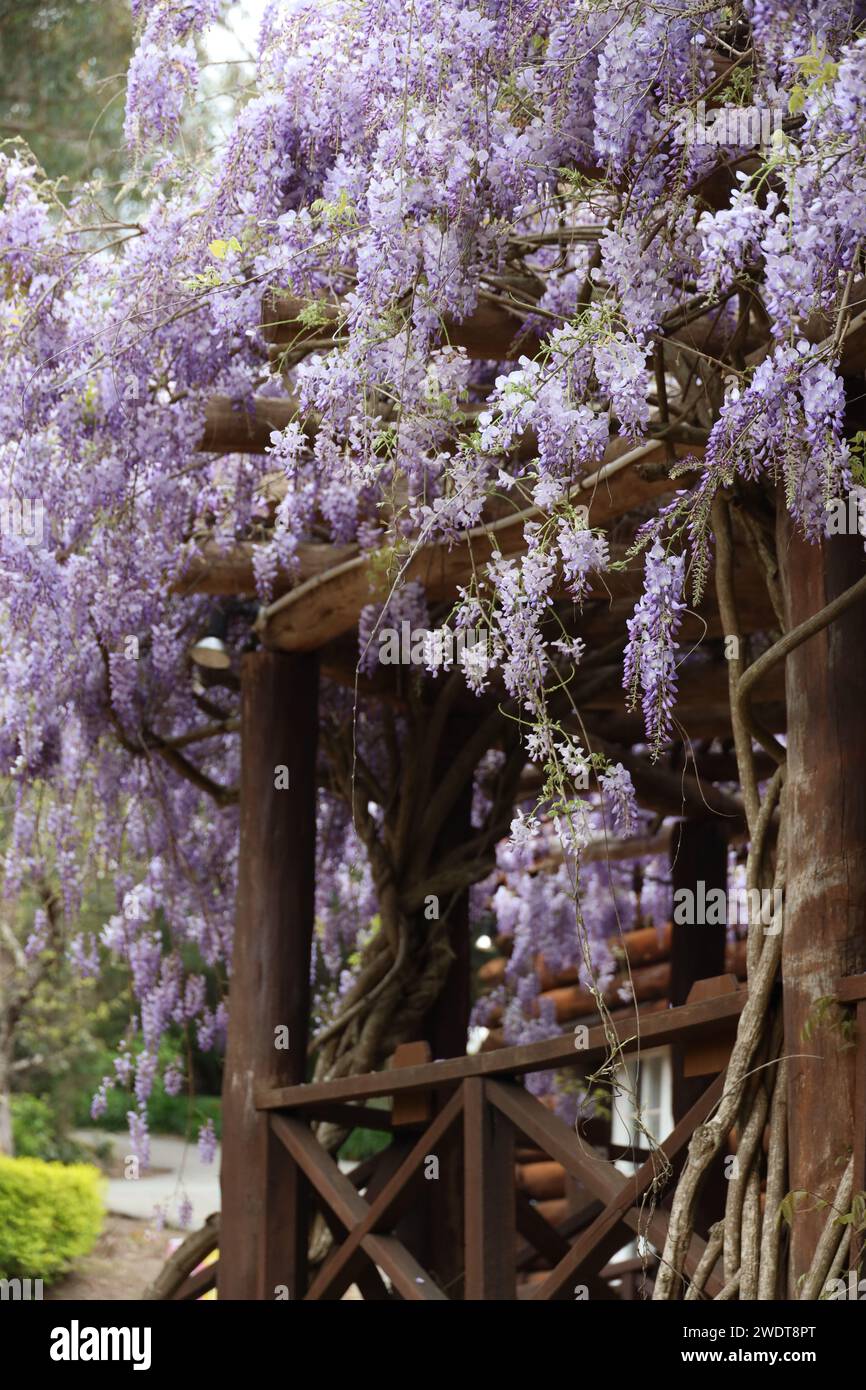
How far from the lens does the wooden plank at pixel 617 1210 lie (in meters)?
3.48

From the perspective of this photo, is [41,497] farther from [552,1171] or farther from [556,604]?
[552,1171]

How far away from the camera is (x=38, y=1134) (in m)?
13.6

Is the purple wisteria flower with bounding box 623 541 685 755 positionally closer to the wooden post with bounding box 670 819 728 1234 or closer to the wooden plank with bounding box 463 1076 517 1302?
the wooden plank with bounding box 463 1076 517 1302

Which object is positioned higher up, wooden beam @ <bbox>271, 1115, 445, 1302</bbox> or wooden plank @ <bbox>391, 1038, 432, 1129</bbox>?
wooden plank @ <bbox>391, 1038, 432, 1129</bbox>

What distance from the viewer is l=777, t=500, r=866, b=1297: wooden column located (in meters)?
3.19

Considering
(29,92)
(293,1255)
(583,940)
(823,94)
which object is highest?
(29,92)

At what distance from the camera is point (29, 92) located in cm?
1011

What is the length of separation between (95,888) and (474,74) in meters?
4.15

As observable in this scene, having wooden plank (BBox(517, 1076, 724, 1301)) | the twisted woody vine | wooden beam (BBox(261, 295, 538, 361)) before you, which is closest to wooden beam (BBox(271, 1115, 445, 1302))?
wooden plank (BBox(517, 1076, 724, 1301))

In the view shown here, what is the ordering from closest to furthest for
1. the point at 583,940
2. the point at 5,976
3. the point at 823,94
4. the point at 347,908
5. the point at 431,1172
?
the point at 823,94 < the point at 583,940 < the point at 431,1172 < the point at 347,908 < the point at 5,976

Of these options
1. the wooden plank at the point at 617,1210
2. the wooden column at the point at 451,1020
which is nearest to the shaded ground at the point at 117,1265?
the wooden column at the point at 451,1020

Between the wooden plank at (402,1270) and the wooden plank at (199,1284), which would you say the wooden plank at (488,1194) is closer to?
the wooden plank at (402,1270)

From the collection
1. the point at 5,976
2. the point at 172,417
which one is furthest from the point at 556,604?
the point at 5,976

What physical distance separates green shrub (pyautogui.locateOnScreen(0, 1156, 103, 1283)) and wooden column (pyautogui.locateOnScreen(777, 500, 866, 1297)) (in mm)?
8397
